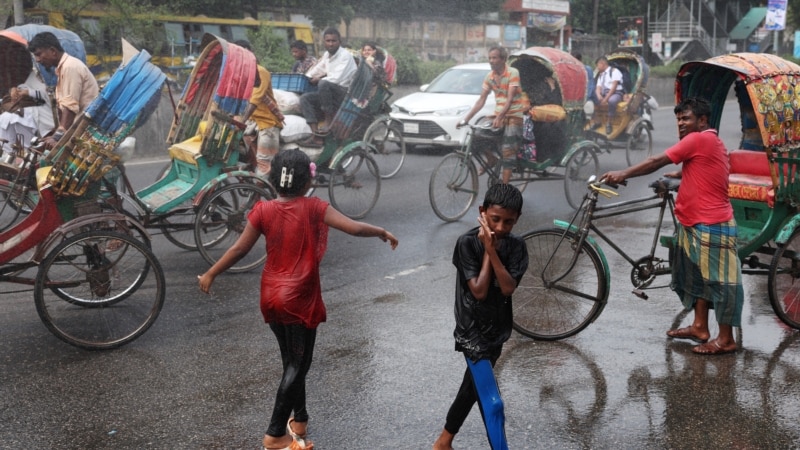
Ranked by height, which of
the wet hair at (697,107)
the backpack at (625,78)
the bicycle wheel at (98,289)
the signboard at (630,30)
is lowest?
the bicycle wheel at (98,289)

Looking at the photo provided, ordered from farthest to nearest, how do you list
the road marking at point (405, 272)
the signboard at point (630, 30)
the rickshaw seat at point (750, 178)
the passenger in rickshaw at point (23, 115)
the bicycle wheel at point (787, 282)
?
the signboard at point (630, 30) < the passenger in rickshaw at point (23, 115) < the road marking at point (405, 272) < the rickshaw seat at point (750, 178) < the bicycle wheel at point (787, 282)

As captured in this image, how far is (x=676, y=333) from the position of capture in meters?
5.43

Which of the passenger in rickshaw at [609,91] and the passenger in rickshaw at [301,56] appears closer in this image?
the passenger in rickshaw at [301,56]

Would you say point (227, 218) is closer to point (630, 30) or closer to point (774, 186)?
point (774, 186)

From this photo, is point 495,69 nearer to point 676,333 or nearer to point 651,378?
point 676,333

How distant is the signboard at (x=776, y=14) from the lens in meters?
31.6

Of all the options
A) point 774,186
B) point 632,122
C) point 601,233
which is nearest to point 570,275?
point 601,233

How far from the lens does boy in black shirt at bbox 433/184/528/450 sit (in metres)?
3.33

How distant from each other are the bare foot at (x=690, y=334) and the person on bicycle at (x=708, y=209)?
0.36ft

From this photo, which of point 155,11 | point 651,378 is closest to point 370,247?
point 651,378

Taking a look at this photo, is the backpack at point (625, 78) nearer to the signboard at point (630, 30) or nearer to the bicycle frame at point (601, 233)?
the bicycle frame at point (601, 233)

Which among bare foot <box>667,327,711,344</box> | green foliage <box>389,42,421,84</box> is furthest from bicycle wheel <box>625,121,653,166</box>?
green foliage <box>389,42,421,84</box>

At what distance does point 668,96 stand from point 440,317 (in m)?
31.0

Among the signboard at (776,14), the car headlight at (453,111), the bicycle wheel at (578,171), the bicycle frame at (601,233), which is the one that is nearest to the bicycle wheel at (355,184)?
the bicycle wheel at (578,171)
